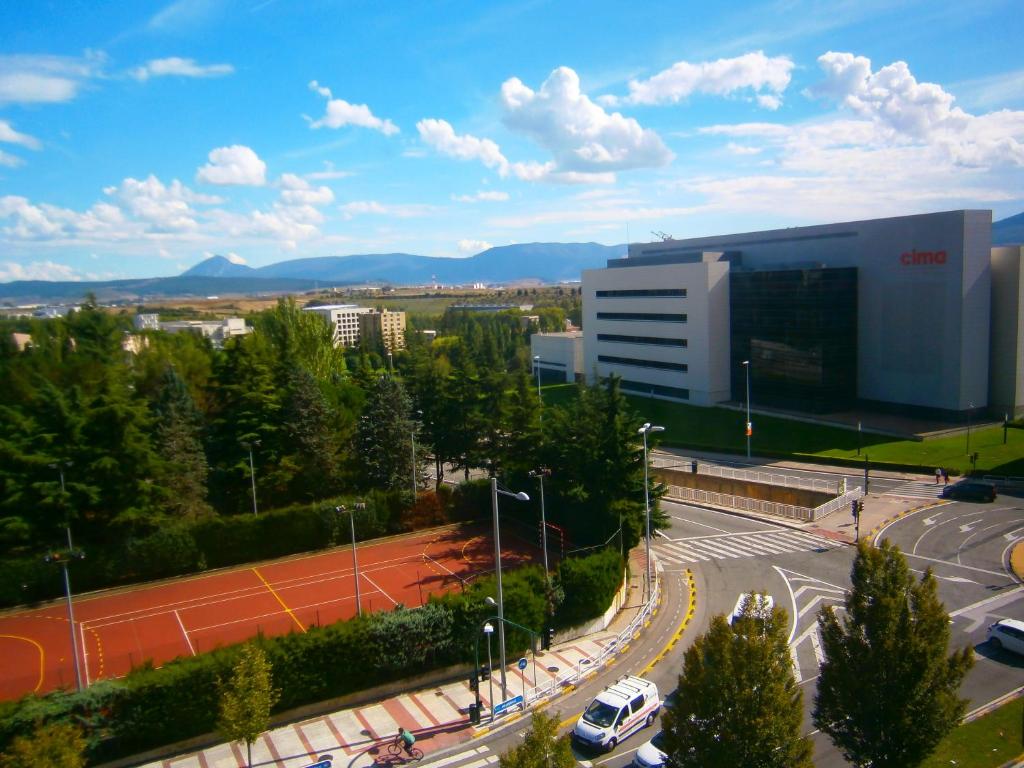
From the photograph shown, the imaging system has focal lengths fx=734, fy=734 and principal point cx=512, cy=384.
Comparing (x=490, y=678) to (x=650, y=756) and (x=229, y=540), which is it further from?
(x=229, y=540)

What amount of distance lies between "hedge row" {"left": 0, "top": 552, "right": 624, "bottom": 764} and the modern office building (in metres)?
20.2

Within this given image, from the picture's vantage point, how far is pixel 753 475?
42688 millimetres

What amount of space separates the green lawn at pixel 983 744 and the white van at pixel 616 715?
596 cm

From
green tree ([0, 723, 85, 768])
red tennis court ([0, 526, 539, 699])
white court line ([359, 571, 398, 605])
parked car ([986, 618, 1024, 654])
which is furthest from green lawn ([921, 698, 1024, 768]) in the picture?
white court line ([359, 571, 398, 605])

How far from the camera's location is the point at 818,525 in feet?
114

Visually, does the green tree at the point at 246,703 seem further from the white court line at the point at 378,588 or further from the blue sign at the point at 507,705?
the white court line at the point at 378,588

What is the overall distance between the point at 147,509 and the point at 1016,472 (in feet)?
142

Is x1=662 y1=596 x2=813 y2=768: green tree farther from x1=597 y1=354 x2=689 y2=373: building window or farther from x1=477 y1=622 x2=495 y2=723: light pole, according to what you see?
x1=597 y1=354 x2=689 y2=373: building window

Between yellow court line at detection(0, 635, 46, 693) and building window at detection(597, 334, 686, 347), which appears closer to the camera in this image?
yellow court line at detection(0, 635, 46, 693)

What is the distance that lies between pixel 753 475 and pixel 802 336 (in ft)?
58.1

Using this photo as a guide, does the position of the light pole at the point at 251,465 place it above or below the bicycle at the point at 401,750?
above

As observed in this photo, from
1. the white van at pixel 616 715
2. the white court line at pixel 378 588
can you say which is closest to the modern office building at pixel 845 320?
the white court line at pixel 378 588

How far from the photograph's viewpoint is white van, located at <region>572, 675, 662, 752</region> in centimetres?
1688

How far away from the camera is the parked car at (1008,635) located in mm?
19844
